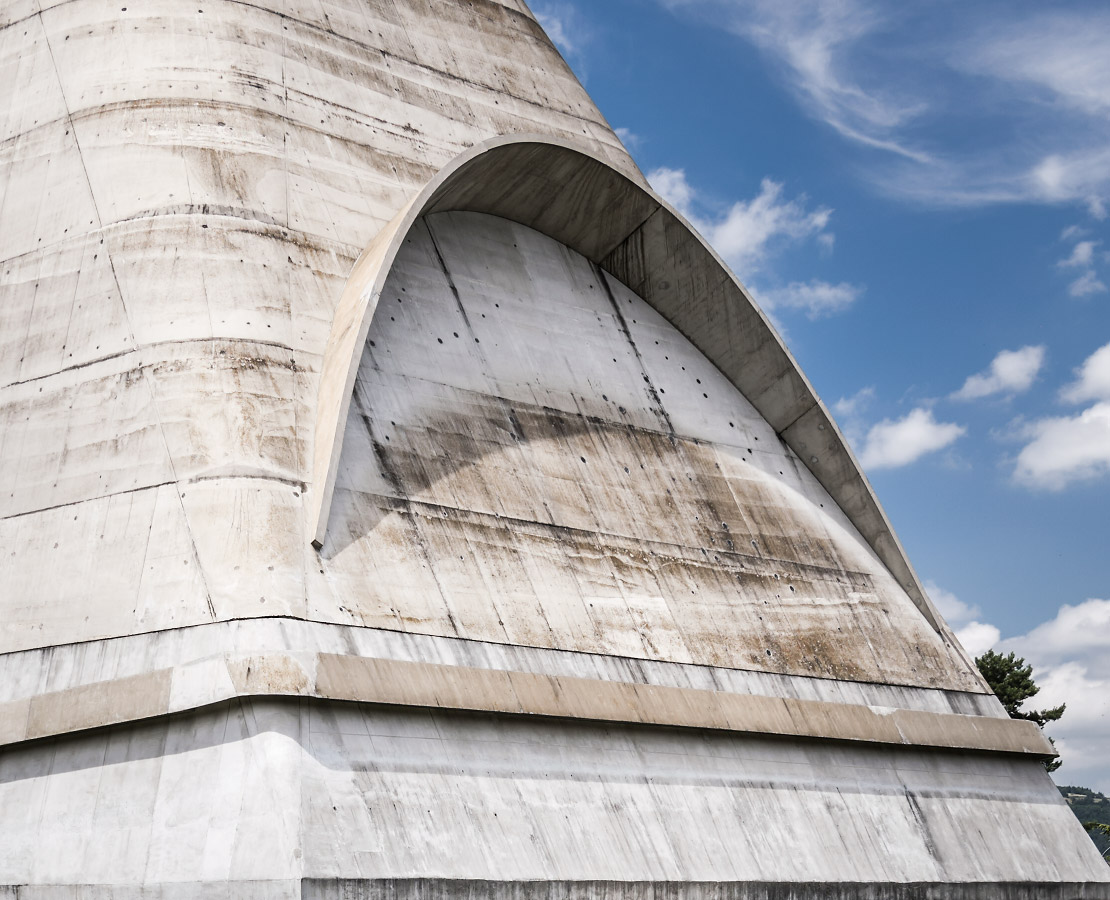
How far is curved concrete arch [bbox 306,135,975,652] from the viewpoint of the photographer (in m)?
14.4

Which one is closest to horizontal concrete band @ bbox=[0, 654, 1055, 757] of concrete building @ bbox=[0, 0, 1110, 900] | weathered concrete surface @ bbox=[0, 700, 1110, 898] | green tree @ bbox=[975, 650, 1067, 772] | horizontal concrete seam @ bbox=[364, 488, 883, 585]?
concrete building @ bbox=[0, 0, 1110, 900]

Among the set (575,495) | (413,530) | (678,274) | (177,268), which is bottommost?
(413,530)

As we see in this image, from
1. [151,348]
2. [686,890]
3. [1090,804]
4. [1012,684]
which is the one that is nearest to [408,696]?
[686,890]

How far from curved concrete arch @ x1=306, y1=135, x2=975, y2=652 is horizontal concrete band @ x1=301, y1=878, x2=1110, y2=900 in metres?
3.35

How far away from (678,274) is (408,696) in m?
8.64

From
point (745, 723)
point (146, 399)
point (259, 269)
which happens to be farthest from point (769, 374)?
point (146, 399)

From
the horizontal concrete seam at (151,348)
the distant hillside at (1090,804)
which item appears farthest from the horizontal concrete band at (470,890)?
the distant hillside at (1090,804)

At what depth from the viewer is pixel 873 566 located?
623 inches

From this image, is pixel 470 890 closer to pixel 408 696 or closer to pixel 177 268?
pixel 408 696

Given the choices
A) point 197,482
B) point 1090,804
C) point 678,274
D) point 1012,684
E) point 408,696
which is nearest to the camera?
point 408,696

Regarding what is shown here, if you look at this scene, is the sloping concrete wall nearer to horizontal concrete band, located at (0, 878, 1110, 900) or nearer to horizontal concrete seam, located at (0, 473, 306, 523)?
horizontal concrete seam, located at (0, 473, 306, 523)

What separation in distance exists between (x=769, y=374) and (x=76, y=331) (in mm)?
8963

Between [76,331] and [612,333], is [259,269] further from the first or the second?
[612,333]

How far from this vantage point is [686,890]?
31.8 feet
